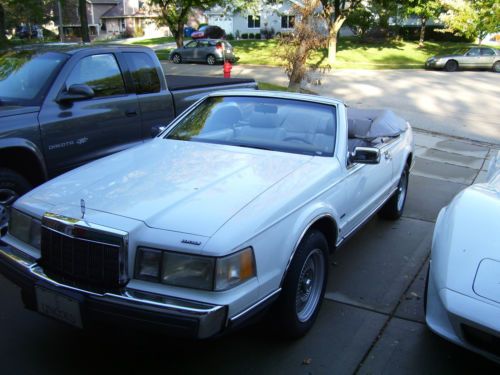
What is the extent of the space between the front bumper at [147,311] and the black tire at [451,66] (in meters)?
29.4

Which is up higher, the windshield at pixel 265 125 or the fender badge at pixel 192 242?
the windshield at pixel 265 125

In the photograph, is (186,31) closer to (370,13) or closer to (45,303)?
(370,13)

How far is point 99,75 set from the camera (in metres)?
5.46

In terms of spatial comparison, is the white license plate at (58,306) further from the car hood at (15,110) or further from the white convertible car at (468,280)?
the car hood at (15,110)

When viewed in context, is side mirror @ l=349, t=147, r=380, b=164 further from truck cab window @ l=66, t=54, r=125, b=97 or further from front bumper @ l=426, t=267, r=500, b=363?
truck cab window @ l=66, t=54, r=125, b=97

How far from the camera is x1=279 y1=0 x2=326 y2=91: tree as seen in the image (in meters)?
12.5

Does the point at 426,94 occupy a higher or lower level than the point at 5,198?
lower

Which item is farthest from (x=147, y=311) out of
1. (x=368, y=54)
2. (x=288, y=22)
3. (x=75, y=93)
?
(x=368, y=54)

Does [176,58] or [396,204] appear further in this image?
[176,58]

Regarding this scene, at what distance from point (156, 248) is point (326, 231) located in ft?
4.85

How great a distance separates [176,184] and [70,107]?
2340mm

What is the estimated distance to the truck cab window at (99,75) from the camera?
5.16m

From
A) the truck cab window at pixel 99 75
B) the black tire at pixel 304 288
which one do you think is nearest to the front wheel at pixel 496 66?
the truck cab window at pixel 99 75

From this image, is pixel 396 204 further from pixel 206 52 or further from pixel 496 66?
pixel 496 66
